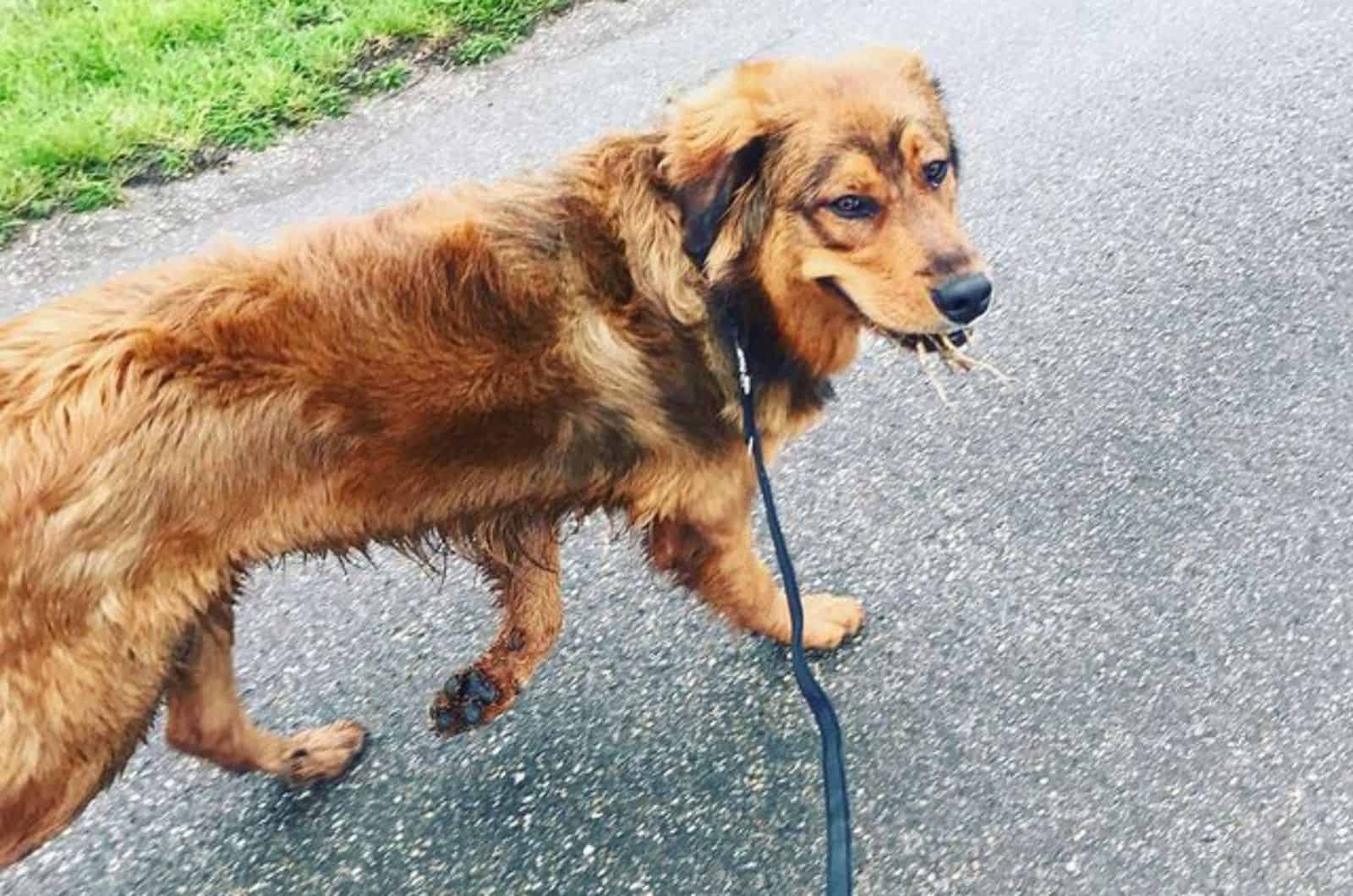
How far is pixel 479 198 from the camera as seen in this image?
253 cm

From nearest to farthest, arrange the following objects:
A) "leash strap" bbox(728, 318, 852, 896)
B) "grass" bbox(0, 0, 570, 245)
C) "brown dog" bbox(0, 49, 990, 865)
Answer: "brown dog" bbox(0, 49, 990, 865) < "leash strap" bbox(728, 318, 852, 896) < "grass" bbox(0, 0, 570, 245)

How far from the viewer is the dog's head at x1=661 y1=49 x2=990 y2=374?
2.36 metres

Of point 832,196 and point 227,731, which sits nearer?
point 832,196

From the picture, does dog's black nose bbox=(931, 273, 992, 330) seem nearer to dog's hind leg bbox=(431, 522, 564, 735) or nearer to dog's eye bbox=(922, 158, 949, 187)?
dog's eye bbox=(922, 158, 949, 187)

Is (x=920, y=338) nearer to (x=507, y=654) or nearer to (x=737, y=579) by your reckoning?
(x=737, y=579)

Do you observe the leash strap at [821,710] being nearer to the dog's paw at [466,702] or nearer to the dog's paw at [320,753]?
the dog's paw at [466,702]

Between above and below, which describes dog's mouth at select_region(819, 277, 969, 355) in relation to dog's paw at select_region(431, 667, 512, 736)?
above

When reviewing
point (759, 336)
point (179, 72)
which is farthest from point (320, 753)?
point (179, 72)

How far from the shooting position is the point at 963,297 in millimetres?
2369

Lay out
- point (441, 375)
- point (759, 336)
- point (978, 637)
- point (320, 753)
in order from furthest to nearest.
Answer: point (978, 637) < point (320, 753) < point (759, 336) < point (441, 375)

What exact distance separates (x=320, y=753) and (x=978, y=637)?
5.23 ft

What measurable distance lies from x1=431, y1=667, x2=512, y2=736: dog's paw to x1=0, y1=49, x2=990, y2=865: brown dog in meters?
0.34

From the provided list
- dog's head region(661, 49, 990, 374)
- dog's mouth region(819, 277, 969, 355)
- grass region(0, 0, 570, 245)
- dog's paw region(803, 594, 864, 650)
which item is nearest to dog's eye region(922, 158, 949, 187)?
dog's head region(661, 49, 990, 374)

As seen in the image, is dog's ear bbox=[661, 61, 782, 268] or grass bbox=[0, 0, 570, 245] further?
grass bbox=[0, 0, 570, 245]
